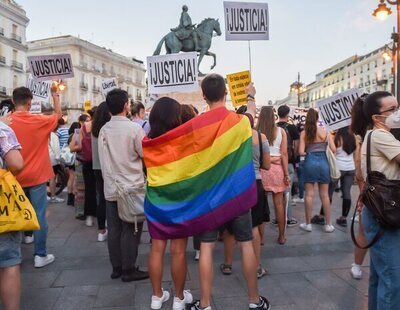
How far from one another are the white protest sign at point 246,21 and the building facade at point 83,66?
55.3m

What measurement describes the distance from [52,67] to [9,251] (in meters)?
4.17

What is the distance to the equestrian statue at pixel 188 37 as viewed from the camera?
1769cm

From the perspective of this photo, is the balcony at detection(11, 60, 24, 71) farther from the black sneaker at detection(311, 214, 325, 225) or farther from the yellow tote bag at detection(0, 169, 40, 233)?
the yellow tote bag at detection(0, 169, 40, 233)

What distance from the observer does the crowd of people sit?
8.96 feet

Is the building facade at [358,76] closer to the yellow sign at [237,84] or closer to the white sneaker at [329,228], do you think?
the yellow sign at [237,84]

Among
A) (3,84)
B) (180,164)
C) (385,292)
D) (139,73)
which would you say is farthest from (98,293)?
(139,73)

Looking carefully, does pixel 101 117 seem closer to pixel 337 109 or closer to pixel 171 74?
pixel 171 74

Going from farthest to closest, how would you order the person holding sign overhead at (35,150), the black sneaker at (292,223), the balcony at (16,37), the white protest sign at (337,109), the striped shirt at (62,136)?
the balcony at (16,37) → the striped shirt at (62,136) → the black sneaker at (292,223) → the white protest sign at (337,109) → the person holding sign overhead at (35,150)

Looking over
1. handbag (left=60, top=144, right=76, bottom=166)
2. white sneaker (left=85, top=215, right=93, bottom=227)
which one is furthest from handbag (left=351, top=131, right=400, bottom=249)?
handbag (left=60, top=144, right=76, bottom=166)

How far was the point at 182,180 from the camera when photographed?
3.19 m

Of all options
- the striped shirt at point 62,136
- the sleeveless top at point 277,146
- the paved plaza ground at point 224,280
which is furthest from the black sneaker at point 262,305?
the striped shirt at point 62,136

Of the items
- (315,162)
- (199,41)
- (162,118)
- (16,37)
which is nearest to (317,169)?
(315,162)

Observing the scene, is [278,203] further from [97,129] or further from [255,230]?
[97,129]

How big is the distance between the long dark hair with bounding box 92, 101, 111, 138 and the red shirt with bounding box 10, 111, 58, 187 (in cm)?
69
